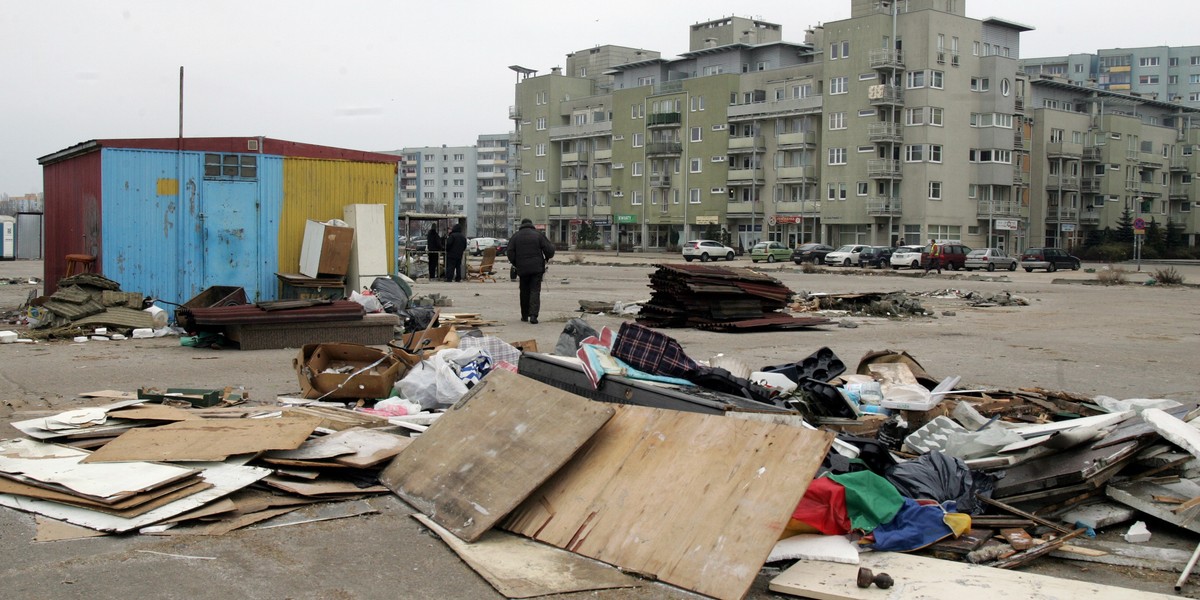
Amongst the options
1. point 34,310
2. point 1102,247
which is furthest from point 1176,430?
point 1102,247

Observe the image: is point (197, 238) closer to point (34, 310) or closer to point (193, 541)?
point (34, 310)

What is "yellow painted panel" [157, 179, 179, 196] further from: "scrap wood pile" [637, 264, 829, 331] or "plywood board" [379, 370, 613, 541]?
"plywood board" [379, 370, 613, 541]

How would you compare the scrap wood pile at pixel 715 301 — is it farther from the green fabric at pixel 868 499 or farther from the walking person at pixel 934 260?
the walking person at pixel 934 260

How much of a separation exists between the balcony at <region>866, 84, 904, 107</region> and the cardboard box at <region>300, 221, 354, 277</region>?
62827 mm

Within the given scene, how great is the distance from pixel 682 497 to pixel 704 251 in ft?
190

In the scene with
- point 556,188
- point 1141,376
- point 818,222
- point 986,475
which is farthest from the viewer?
point 556,188

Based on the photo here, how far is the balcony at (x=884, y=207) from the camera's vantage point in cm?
7431

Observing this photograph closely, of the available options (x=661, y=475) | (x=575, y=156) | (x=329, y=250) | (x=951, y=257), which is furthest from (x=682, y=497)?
(x=575, y=156)

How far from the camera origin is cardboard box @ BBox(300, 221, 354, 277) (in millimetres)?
17453

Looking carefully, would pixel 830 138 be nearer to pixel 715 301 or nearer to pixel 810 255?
pixel 810 255

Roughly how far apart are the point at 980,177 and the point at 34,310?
71313 mm

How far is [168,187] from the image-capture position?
55.7ft

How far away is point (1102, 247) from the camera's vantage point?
238 ft

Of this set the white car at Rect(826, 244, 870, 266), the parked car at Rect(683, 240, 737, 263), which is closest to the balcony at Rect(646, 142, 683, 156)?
the parked car at Rect(683, 240, 737, 263)
